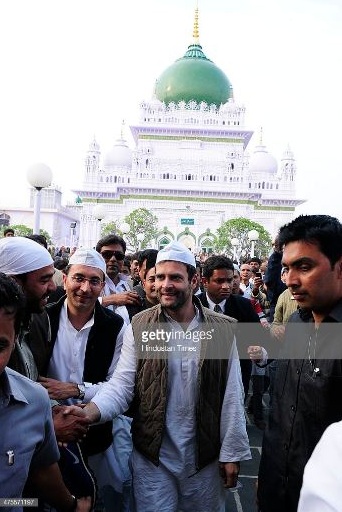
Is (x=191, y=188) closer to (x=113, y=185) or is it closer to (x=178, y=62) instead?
(x=113, y=185)

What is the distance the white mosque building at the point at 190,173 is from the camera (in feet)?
120

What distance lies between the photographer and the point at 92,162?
38.1m

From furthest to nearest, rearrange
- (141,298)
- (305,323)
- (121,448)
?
1. (141,298)
2. (121,448)
3. (305,323)

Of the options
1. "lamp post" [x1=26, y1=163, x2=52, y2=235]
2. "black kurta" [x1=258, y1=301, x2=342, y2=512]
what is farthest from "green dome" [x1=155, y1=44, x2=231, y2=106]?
"black kurta" [x1=258, y1=301, x2=342, y2=512]

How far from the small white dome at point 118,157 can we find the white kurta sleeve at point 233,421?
38.0 metres

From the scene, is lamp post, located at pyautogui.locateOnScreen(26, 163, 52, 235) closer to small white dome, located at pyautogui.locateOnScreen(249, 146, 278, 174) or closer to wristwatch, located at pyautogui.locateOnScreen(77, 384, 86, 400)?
wristwatch, located at pyautogui.locateOnScreen(77, 384, 86, 400)

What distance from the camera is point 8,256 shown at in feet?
7.00

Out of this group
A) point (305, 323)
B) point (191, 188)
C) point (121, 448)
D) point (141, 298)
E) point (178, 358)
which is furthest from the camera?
point (191, 188)

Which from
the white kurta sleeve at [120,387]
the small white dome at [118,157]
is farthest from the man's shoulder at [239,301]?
the small white dome at [118,157]

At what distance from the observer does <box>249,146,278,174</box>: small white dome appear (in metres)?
40.1

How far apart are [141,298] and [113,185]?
34366mm

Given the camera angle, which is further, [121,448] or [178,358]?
[121,448]

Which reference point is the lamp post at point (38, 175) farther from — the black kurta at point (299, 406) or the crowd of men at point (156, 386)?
the black kurta at point (299, 406)

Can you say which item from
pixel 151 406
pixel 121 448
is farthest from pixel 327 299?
pixel 121 448
